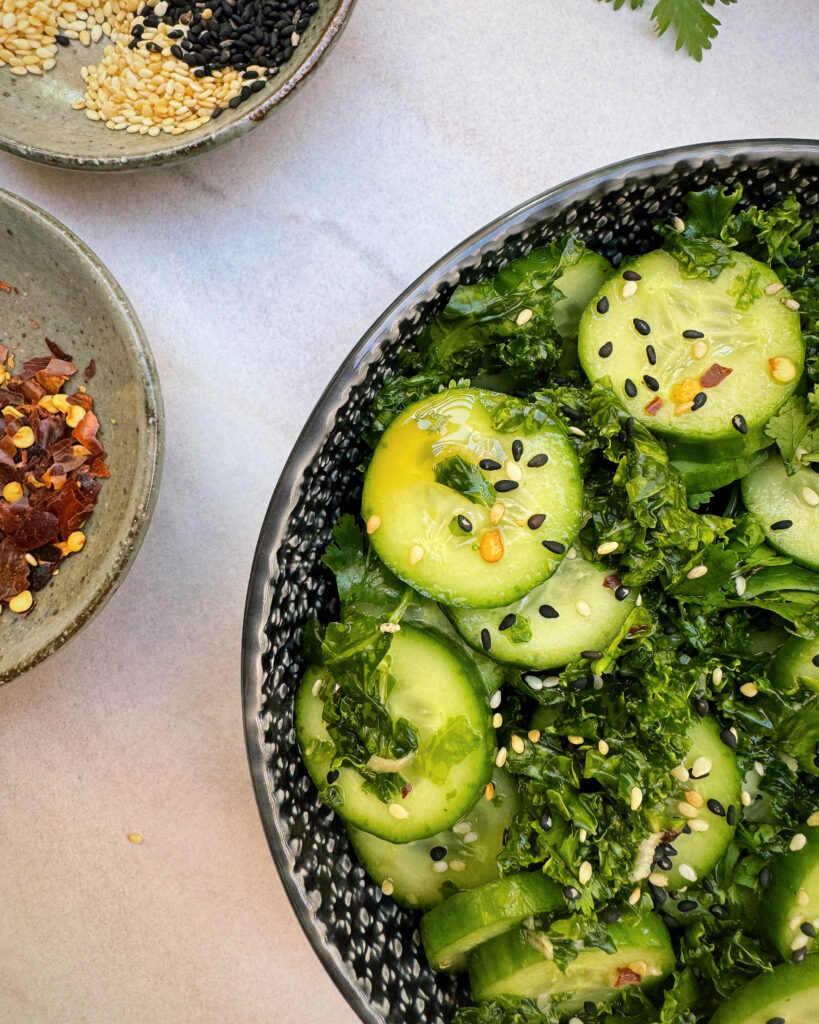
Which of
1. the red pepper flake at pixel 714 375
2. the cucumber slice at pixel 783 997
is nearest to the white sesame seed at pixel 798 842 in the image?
the cucumber slice at pixel 783 997

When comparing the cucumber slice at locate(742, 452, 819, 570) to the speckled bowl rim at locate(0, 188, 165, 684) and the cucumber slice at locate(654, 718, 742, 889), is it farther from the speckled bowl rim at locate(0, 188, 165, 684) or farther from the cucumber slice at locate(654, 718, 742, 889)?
the speckled bowl rim at locate(0, 188, 165, 684)

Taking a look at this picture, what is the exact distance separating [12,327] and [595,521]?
1.44 meters

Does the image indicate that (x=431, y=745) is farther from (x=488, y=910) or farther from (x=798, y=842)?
(x=798, y=842)

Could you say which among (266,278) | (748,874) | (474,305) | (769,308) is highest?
(769,308)

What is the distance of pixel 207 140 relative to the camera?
1781 millimetres

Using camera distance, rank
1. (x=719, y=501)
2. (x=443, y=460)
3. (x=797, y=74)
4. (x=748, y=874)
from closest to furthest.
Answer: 1. (x=443, y=460)
2. (x=748, y=874)
3. (x=719, y=501)
4. (x=797, y=74)

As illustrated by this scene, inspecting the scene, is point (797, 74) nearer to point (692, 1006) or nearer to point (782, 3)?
point (782, 3)

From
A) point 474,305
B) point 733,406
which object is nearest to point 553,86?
point 474,305

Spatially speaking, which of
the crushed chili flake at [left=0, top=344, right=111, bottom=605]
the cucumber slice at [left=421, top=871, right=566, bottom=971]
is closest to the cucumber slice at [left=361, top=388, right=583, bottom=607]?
the cucumber slice at [left=421, top=871, right=566, bottom=971]

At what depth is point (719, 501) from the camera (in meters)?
1.68

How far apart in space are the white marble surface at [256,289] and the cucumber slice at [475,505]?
573mm

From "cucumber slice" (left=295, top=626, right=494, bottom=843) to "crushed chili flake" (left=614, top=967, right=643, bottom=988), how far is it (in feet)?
1.38

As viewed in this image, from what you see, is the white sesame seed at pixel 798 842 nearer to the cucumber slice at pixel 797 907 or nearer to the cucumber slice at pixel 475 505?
the cucumber slice at pixel 797 907

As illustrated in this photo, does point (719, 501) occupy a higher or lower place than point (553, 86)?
lower
